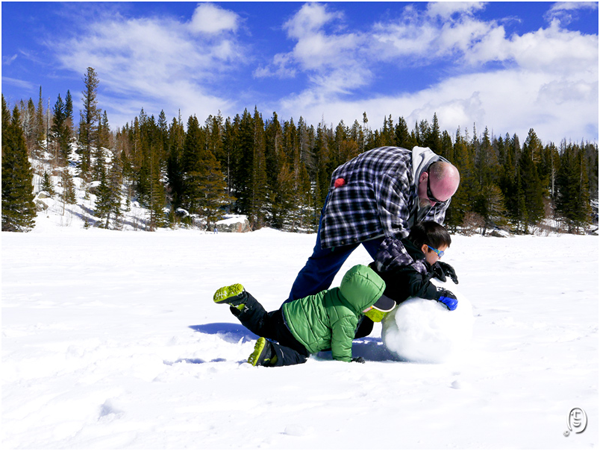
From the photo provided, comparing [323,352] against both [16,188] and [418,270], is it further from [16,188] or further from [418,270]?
[16,188]

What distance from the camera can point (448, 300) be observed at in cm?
246

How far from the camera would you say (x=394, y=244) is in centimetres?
263

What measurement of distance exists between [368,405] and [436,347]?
2.92 feet

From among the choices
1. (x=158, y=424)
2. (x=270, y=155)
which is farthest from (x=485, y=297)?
(x=270, y=155)

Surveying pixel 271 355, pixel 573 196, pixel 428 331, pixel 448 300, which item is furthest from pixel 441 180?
pixel 573 196

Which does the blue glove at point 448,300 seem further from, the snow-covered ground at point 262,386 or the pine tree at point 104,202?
the pine tree at point 104,202

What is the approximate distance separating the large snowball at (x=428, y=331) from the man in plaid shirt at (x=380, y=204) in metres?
0.32

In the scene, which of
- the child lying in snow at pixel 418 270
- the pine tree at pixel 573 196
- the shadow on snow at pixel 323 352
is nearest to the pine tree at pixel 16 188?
the shadow on snow at pixel 323 352

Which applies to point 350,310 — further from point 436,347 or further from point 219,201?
point 219,201

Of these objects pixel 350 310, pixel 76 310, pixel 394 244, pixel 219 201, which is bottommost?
pixel 76 310

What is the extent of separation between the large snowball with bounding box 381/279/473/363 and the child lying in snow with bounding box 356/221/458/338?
66 millimetres

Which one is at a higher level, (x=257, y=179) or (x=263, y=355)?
(x=257, y=179)

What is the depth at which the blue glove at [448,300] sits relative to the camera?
2.46m

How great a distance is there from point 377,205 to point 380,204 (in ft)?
0.11
